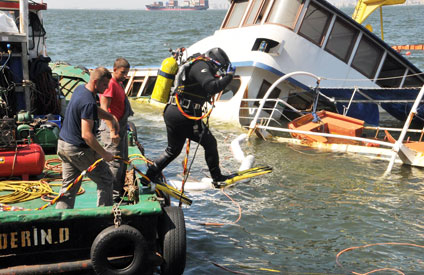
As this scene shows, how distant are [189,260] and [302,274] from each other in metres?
1.42

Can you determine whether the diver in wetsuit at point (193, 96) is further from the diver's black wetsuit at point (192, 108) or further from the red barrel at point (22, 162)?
the red barrel at point (22, 162)

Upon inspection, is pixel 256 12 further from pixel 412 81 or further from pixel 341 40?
pixel 412 81

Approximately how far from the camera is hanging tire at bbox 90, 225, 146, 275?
555cm

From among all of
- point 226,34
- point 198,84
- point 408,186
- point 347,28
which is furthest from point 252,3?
point 198,84

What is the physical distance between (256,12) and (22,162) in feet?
34.3

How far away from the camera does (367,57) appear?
16047 mm

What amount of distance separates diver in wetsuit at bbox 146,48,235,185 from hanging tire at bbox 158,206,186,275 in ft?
4.70

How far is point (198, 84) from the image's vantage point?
7.25 m

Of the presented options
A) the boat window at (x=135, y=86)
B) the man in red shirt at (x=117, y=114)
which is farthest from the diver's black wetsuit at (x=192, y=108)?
the boat window at (x=135, y=86)

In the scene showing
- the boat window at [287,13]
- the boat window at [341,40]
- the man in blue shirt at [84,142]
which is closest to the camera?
the man in blue shirt at [84,142]

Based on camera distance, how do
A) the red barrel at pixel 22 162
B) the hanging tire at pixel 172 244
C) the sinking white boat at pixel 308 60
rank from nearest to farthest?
1. the hanging tire at pixel 172 244
2. the red barrel at pixel 22 162
3. the sinking white boat at pixel 308 60

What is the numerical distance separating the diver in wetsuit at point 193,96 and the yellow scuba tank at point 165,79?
111mm

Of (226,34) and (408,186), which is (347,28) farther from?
(408,186)

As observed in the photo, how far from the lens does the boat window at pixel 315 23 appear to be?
15.3 meters
